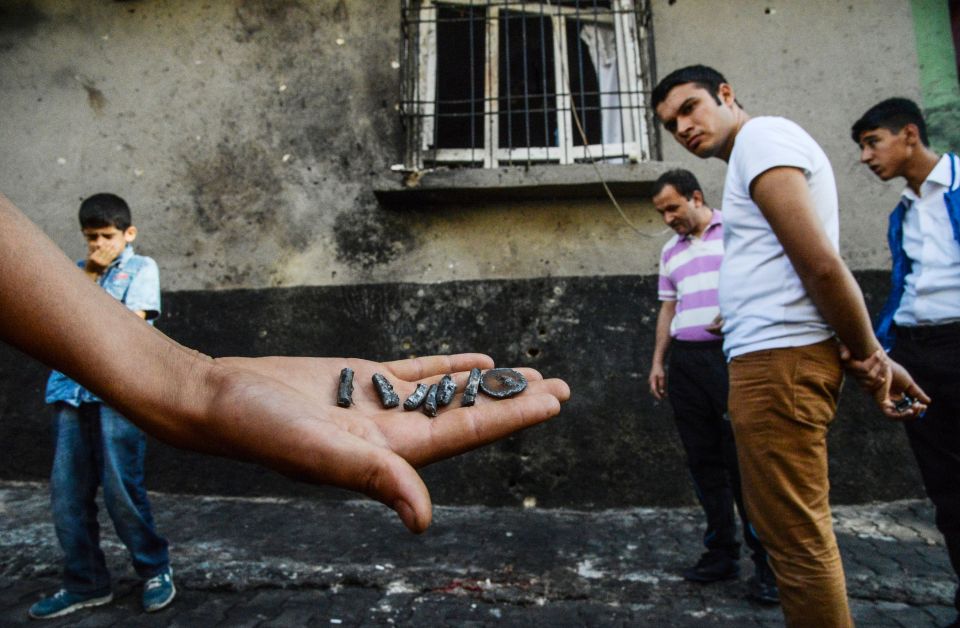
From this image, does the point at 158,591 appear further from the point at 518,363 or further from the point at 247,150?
the point at 247,150

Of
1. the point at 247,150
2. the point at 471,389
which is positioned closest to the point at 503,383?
the point at 471,389

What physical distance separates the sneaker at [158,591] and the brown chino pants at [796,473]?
2.73 meters

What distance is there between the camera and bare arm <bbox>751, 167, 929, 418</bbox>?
6.26 feet

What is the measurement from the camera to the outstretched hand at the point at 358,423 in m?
1.24

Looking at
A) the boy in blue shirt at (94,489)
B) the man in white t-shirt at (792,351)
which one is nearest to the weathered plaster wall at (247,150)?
the boy in blue shirt at (94,489)

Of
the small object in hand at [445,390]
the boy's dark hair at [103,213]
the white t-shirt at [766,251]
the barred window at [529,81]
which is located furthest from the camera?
the barred window at [529,81]

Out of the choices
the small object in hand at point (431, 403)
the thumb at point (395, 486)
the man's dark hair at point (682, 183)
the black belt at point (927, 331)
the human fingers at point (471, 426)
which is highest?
the man's dark hair at point (682, 183)

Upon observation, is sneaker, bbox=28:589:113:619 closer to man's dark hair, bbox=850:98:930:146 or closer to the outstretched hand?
the outstretched hand

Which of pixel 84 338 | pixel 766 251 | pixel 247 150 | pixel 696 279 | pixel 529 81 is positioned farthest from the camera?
pixel 529 81

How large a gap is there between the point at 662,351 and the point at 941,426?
1567mm

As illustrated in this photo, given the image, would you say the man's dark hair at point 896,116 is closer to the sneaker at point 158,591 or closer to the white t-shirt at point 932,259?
the white t-shirt at point 932,259

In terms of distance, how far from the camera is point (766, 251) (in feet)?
7.00

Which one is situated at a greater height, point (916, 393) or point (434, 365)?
point (434, 365)

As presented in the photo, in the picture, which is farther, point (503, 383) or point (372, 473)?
point (503, 383)
